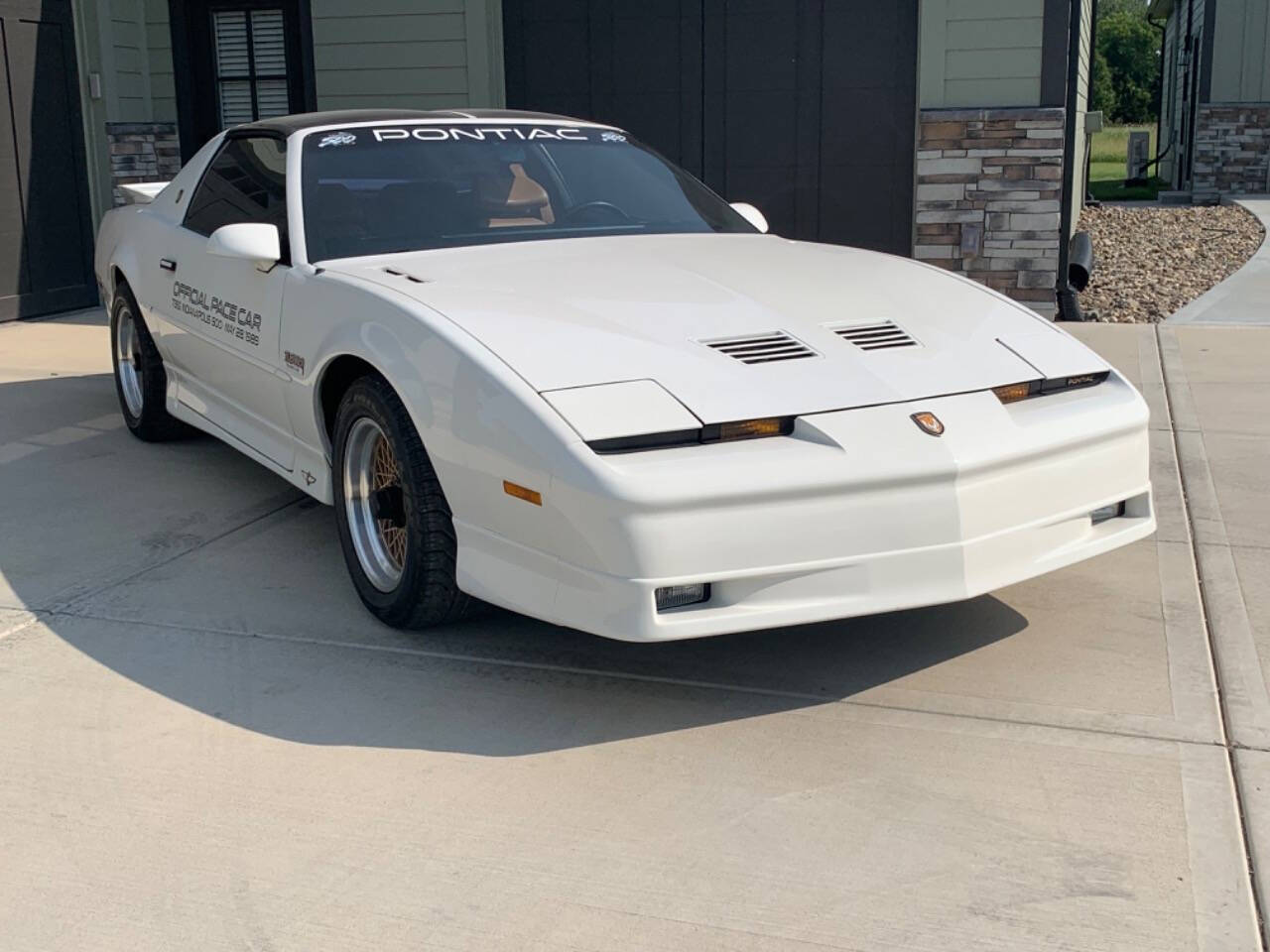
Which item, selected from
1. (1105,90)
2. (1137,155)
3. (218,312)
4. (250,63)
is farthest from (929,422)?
(1105,90)

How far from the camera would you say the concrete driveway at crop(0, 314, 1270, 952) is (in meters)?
2.72

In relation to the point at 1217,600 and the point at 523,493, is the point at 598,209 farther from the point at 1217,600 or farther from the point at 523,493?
the point at 1217,600

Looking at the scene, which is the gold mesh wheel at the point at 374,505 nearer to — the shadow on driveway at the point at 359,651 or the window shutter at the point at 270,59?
the shadow on driveway at the point at 359,651

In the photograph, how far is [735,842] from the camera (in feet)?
9.77

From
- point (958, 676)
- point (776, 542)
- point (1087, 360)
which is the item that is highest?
point (1087, 360)

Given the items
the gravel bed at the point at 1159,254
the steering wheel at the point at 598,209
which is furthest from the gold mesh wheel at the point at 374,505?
the gravel bed at the point at 1159,254

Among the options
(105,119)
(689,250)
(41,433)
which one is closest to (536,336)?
(689,250)

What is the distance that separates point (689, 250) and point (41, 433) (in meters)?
3.50

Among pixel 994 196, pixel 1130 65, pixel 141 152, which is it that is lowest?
pixel 994 196

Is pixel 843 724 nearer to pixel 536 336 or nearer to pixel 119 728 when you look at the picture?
pixel 536 336

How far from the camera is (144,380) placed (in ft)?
20.3

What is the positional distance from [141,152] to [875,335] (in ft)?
29.3

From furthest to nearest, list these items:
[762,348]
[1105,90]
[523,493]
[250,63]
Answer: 1. [1105,90]
2. [250,63]
3. [762,348]
4. [523,493]

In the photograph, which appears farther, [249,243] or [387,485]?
[249,243]
